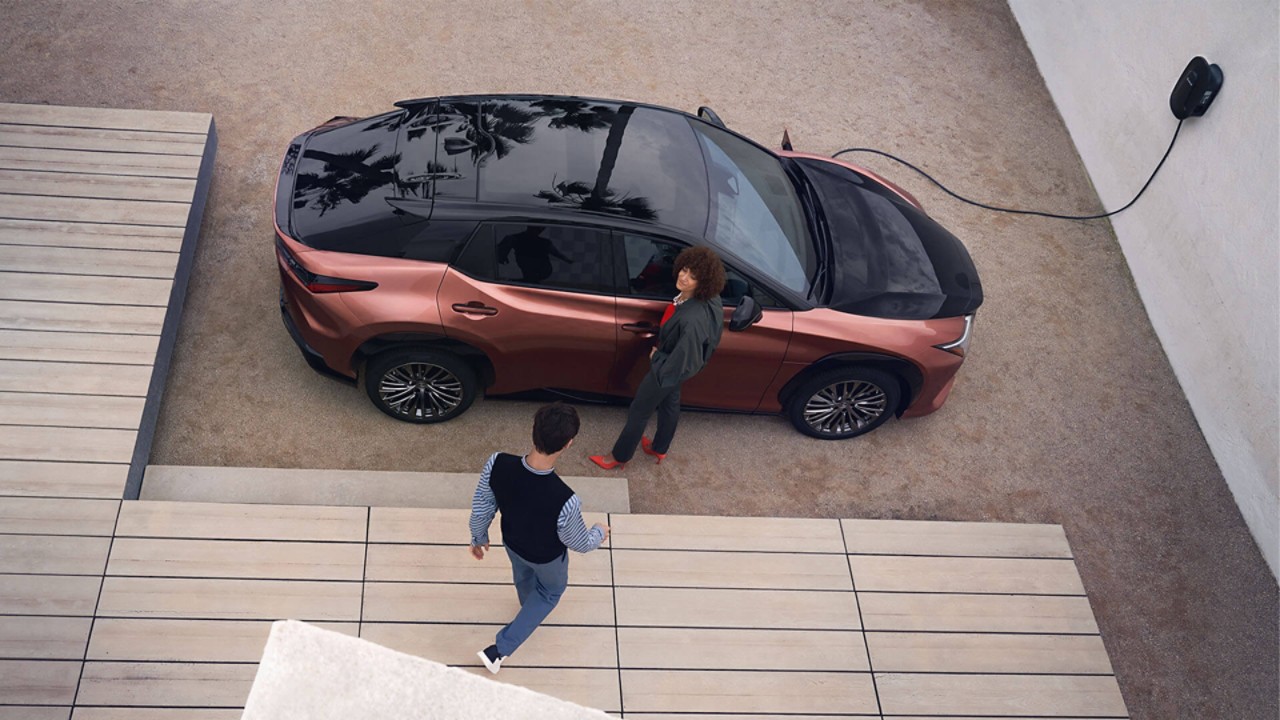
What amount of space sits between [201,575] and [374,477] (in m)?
1.07

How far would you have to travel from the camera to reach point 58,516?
4.83m

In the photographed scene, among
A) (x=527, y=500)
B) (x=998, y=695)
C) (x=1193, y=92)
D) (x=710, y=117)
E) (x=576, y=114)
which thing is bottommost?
(x=998, y=695)

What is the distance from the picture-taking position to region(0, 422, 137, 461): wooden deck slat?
5.08 metres

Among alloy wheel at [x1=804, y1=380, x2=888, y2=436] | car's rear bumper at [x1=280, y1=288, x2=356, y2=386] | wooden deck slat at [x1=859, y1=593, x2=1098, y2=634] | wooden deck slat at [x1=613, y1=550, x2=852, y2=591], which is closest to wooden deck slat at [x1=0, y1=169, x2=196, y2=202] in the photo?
car's rear bumper at [x1=280, y1=288, x2=356, y2=386]

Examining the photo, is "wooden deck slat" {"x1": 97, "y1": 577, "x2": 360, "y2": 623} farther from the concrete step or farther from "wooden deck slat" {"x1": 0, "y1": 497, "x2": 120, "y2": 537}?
the concrete step

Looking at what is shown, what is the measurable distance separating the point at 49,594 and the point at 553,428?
2.64 meters

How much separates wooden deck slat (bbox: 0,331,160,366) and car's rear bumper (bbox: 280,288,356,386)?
2.40ft

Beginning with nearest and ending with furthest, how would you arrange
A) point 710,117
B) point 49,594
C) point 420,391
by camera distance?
point 49,594
point 420,391
point 710,117

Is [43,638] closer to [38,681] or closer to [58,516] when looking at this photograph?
[38,681]

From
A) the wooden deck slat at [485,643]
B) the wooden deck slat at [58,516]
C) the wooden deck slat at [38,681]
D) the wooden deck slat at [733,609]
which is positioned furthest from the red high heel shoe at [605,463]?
the wooden deck slat at [38,681]

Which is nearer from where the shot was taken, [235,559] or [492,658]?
[492,658]

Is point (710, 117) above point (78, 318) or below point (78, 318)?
above

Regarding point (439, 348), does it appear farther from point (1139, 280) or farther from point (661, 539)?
point (1139, 280)

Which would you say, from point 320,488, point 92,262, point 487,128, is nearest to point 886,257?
point 487,128
